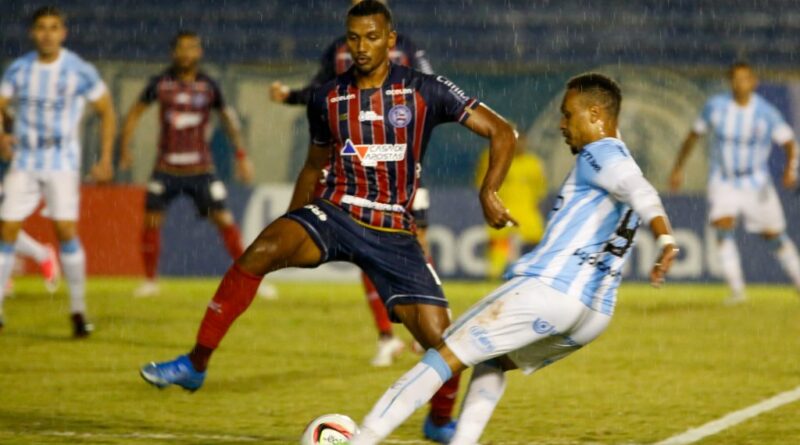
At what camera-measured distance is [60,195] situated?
9742 millimetres

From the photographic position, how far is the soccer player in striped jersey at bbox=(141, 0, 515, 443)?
6.03 metres

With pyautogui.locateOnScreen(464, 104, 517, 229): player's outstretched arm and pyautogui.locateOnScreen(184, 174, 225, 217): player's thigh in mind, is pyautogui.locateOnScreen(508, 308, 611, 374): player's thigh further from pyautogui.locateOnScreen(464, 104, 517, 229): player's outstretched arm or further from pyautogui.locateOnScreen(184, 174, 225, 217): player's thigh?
pyautogui.locateOnScreen(184, 174, 225, 217): player's thigh

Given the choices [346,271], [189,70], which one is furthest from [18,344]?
[346,271]

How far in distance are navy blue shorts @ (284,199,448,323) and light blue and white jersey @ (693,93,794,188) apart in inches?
306

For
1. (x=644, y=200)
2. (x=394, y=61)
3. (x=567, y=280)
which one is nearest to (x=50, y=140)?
(x=394, y=61)

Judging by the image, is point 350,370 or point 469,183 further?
point 469,183

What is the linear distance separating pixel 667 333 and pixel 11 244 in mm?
4795

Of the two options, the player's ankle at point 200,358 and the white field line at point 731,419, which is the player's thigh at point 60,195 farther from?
the white field line at point 731,419

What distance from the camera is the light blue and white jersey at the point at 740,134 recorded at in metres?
13.4

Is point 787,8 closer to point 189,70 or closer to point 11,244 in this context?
point 189,70

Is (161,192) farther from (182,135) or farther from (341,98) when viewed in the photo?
(341,98)

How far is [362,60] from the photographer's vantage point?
6.02 m

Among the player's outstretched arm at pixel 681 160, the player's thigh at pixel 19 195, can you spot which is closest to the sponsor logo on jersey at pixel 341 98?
the player's thigh at pixel 19 195

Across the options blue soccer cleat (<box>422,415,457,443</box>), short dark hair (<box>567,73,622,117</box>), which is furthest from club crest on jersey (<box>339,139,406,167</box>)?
blue soccer cleat (<box>422,415,457,443</box>)
